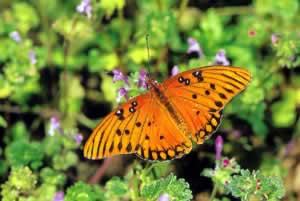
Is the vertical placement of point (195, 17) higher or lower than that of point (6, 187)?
higher

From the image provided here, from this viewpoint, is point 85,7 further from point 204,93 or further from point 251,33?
point 251,33

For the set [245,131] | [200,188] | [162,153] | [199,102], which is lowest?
[200,188]

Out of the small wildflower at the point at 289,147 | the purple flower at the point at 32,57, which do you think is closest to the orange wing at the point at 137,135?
the purple flower at the point at 32,57

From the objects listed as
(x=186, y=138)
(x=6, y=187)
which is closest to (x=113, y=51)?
(x=6, y=187)

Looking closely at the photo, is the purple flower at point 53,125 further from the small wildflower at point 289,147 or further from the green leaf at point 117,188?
the small wildflower at point 289,147

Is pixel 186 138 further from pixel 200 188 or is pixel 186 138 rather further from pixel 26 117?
pixel 26 117

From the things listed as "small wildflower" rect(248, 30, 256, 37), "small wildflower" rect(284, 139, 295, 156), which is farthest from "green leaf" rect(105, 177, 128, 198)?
"small wildflower" rect(248, 30, 256, 37)
